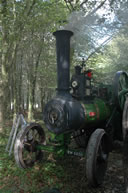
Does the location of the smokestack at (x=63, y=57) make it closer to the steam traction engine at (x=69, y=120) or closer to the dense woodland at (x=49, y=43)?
Answer: the steam traction engine at (x=69, y=120)

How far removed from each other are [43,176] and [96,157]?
53.8 inches

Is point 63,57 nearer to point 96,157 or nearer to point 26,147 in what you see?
point 96,157

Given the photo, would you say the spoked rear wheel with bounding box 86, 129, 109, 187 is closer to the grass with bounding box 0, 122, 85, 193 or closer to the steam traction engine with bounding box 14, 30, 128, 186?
the steam traction engine with bounding box 14, 30, 128, 186

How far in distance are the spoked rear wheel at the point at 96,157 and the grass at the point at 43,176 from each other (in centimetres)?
Answer: 40

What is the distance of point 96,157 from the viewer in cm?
357

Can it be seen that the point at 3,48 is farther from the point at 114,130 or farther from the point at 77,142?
the point at 114,130

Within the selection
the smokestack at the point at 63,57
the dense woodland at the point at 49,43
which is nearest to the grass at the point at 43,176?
the dense woodland at the point at 49,43

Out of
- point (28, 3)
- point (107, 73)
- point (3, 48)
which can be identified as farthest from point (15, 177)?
point (107, 73)

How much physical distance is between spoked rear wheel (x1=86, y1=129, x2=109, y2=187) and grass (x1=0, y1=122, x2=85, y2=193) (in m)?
0.40

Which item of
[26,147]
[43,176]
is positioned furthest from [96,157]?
[26,147]

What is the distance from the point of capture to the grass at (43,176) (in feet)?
12.2

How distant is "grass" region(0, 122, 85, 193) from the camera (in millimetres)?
3714

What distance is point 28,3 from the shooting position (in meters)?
6.85

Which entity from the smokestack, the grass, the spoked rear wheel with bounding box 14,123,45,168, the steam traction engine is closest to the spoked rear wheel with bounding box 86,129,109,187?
the steam traction engine
